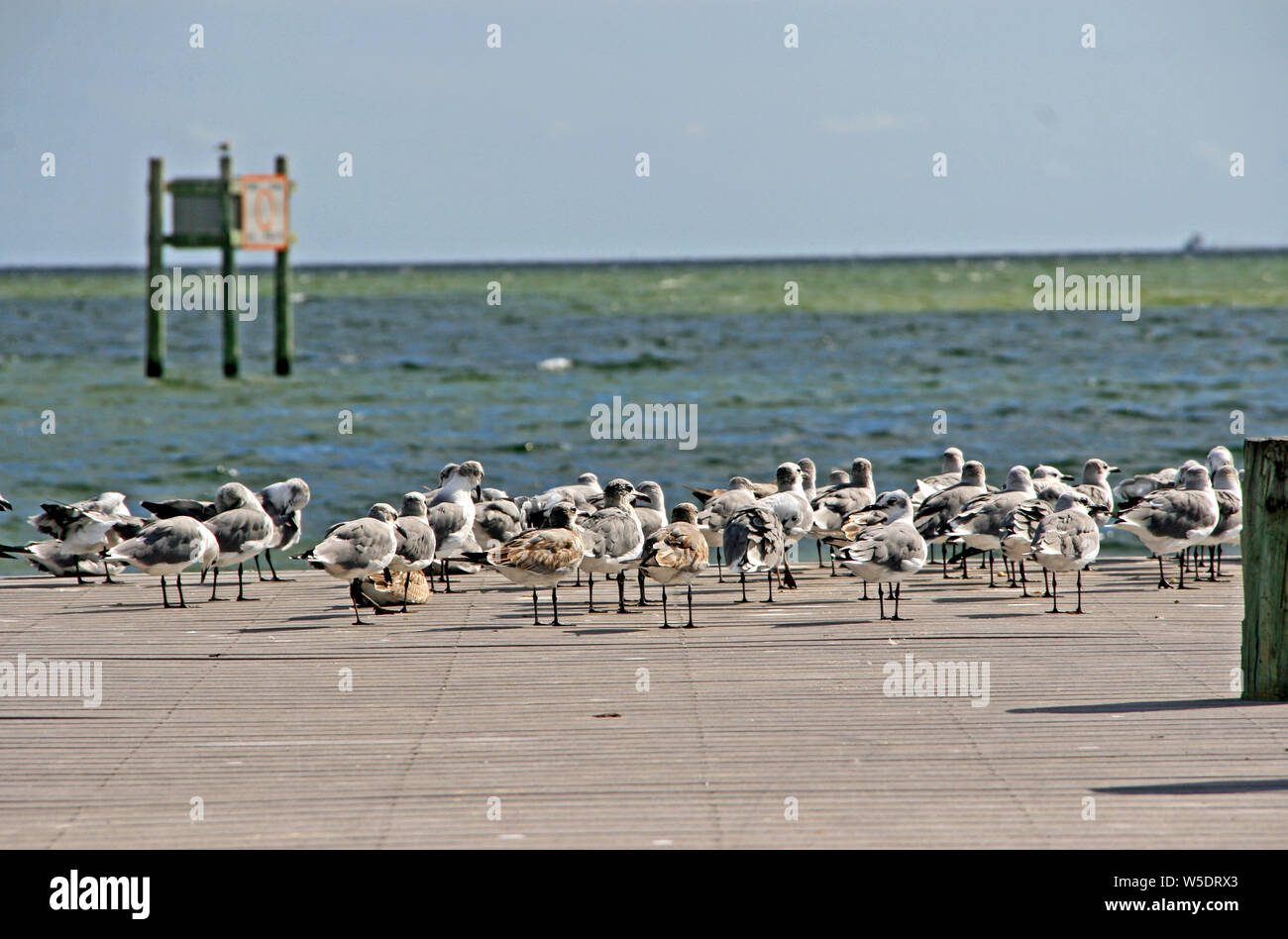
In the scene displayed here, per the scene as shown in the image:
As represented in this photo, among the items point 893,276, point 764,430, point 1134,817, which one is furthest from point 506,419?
point 893,276

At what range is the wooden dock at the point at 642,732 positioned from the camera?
7086mm

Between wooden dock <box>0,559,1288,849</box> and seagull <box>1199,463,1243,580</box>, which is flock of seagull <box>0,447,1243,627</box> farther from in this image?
wooden dock <box>0,559,1288,849</box>

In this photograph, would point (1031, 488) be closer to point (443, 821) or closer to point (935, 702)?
point (935, 702)

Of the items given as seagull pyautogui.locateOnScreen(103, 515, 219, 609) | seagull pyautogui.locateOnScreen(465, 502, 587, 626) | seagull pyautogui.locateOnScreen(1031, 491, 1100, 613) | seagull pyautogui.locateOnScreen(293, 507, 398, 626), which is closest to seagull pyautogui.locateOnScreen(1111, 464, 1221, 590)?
seagull pyautogui.locateOnScreen(1031, 491, 1100, 613)

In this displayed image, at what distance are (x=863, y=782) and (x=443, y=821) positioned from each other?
6.81ft

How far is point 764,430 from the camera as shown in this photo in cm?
3641

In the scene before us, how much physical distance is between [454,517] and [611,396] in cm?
3181

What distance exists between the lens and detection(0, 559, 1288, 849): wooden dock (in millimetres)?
7086

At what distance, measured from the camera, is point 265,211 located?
40.0m

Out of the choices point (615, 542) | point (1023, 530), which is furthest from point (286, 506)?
point (1023, 530)

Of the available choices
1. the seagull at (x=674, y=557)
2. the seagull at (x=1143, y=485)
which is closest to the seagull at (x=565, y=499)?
the seagull at (x=674, y=557)

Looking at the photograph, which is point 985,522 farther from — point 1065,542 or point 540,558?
point 540,558

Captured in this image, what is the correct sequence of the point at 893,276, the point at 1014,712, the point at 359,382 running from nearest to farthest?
the point at 1014,712
the point at 359,382
the point at 893,276

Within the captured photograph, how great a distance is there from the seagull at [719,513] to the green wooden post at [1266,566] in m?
5.51
